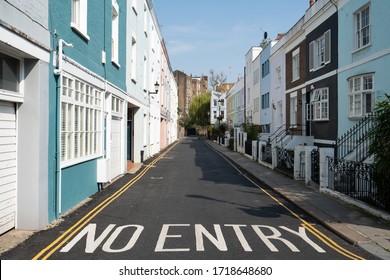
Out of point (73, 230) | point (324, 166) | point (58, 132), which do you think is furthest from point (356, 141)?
point (73, 230)

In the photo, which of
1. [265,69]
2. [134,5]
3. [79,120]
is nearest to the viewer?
[79,120]

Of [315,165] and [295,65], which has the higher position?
[295,65]

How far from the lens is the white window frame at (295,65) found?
25.3m

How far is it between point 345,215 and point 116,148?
976 cm

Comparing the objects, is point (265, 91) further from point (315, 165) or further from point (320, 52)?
point (315, 165)

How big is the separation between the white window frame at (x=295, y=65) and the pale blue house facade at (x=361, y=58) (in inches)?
272

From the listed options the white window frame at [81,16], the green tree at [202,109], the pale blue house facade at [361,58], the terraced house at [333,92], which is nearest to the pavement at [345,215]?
the terraced house at [333,92]

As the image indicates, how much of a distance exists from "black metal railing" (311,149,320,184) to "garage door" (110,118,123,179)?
740cm

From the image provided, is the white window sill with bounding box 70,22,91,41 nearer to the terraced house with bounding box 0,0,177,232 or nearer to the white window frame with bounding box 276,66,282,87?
the terraced house with bounding box 0,0,177,232

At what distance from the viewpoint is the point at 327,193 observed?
1244 cm

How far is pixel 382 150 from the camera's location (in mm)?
8984

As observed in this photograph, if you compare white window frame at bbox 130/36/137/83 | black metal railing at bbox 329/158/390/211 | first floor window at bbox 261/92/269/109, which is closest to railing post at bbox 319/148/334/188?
black metal railing at bbox 329/158/390/211

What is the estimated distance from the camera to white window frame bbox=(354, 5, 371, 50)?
15.9 metres

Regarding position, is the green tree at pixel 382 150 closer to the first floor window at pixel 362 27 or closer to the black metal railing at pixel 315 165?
the black metal railing at pixel 315 165
